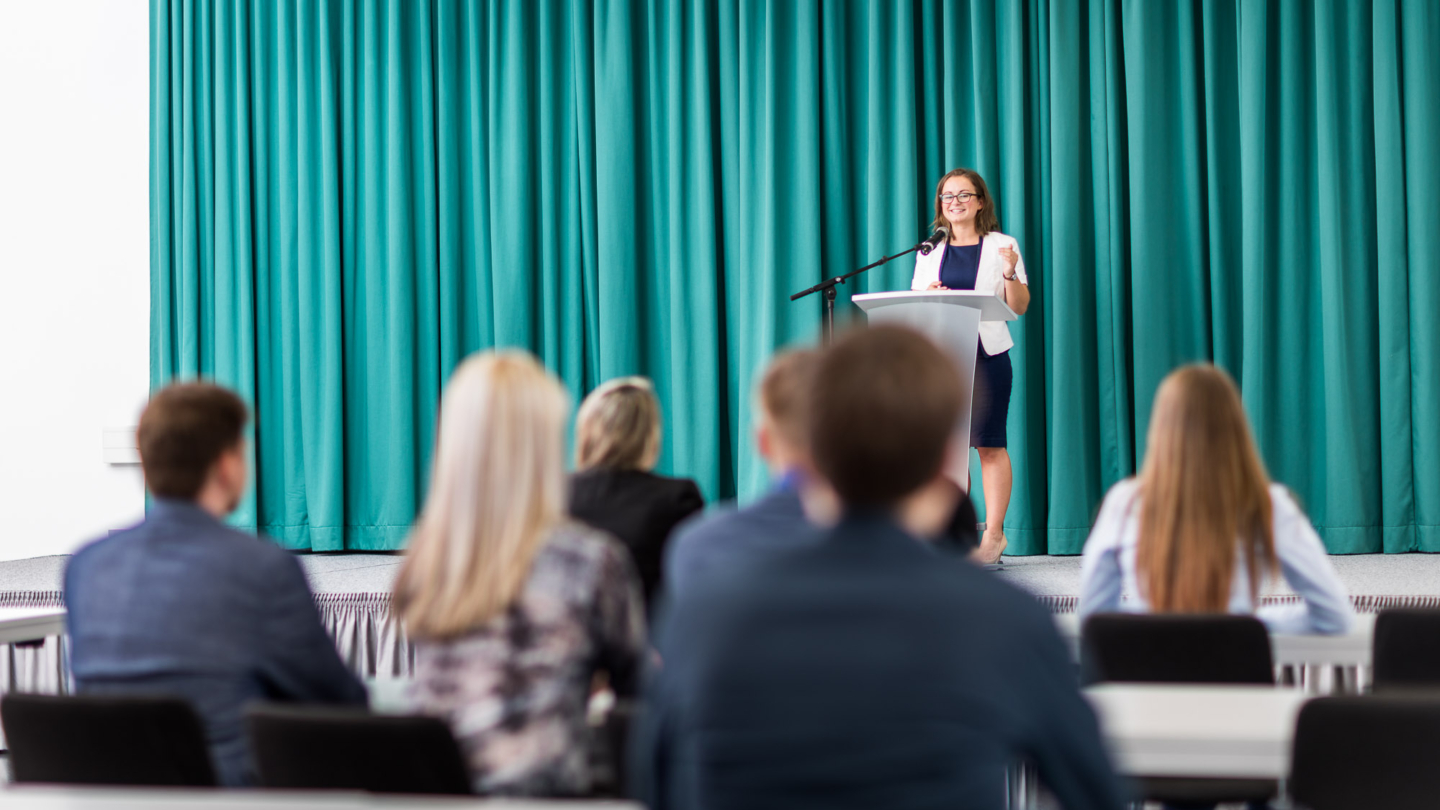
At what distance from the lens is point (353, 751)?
1.48m

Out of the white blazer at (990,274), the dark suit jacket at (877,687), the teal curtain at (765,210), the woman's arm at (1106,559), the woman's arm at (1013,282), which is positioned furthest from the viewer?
the teal curtain at (765,210)

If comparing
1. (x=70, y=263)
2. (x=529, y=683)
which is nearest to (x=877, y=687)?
(x=529, y=683)

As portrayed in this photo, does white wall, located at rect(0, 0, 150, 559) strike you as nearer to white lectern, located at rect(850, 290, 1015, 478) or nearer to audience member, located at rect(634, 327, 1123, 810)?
white lectern, located at rect(850, 290, 1015, 478)

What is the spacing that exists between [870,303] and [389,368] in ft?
9.23

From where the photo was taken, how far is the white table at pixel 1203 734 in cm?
152

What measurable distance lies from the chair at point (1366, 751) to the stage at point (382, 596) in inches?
82.8

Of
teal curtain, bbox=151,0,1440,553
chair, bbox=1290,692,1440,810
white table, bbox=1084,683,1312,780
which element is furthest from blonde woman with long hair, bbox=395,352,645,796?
teal curtain, bbox=151,0,1440,553

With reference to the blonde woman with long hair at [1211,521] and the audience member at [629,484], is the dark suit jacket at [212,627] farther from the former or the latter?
the blonde woman with long hair at [1211,521]

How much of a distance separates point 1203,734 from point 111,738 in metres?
1.32

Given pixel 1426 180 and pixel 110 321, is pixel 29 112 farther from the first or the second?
pixel 1426 180

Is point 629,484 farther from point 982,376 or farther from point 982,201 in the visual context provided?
point 982,201

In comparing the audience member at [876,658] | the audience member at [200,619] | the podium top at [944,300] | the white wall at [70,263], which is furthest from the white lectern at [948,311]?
the white wall at [70,263]

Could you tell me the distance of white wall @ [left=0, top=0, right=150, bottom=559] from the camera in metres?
6.05

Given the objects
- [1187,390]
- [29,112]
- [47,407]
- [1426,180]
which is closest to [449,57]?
[29,112]
